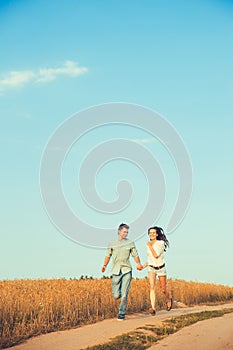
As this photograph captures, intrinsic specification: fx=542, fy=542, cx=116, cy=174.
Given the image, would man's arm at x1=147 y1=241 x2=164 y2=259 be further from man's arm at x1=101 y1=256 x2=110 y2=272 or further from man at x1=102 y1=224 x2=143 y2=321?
man's arm at x1=101 y1=256 x2=110 y2=272

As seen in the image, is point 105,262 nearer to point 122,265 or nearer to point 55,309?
point 122,265

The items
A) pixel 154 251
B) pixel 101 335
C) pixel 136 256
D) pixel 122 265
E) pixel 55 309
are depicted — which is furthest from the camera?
pixel 55 309

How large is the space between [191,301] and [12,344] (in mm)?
13405

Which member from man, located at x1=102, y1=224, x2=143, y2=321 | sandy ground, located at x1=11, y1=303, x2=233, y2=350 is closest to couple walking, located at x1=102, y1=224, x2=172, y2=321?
man, located at x1=102, y1=224, x2=143, y2=321

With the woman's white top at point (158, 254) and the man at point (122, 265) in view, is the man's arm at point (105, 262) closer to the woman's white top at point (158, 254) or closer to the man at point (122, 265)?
the man at point (122, 265)

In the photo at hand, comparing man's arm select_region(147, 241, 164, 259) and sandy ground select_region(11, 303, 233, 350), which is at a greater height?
man's arm select_region(147, 241, 164, 259)

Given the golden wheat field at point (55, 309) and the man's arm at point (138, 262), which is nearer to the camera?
the golden wheat field at point (55, 309)

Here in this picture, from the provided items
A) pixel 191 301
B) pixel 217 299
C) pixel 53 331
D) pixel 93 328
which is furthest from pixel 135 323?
pixel 217 299

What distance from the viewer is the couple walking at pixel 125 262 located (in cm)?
1584

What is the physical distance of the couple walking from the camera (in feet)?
52.0

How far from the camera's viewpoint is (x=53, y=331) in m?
15.2

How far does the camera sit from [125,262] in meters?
15.9

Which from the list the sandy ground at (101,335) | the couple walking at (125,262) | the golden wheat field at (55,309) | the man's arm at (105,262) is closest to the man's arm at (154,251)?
the couple walking at (125,262)

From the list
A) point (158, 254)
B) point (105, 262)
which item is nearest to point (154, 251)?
point (158, 254)
